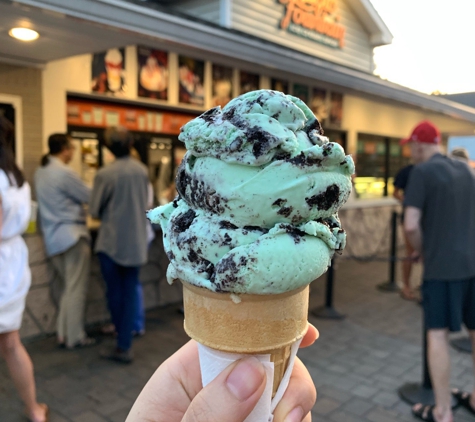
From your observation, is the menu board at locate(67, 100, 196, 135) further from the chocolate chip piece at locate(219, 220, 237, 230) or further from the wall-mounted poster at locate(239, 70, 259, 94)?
the chocolate chip piece at locate(219, 220, 237, 230)

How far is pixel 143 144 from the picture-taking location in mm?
6715

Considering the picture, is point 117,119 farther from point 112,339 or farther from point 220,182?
point 220,182

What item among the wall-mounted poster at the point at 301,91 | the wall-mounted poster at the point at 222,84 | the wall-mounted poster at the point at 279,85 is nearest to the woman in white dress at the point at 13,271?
the wall-mounted poster at the point at 222,84

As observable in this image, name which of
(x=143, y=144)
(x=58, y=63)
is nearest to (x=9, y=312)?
(x=58, y=63)

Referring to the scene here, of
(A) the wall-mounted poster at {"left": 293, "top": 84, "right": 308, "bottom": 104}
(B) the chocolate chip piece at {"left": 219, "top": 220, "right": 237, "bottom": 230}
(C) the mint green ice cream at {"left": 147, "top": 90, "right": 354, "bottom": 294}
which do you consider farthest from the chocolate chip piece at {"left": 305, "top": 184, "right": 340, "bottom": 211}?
(A) the wall-mounted poster at {"left": 293, "top": 84, "right": 308, "bottom": 104}

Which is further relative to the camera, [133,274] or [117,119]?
[117,119]

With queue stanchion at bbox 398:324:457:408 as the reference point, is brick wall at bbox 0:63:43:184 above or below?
above

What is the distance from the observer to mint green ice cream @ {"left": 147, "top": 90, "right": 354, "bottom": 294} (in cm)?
148

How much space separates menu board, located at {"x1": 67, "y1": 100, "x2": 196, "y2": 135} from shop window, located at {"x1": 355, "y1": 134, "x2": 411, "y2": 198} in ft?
16.8

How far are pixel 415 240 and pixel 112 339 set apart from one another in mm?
3378

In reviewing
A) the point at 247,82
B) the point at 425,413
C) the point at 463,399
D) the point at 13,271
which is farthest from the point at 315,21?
the point at 13,271

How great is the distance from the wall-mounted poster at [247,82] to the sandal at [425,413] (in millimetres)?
5838

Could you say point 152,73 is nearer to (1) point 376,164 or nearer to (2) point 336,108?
(2) point 336,108

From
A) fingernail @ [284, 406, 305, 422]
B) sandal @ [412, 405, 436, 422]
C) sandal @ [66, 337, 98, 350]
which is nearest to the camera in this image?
fingernail @ [284, 406, 305, 422]
